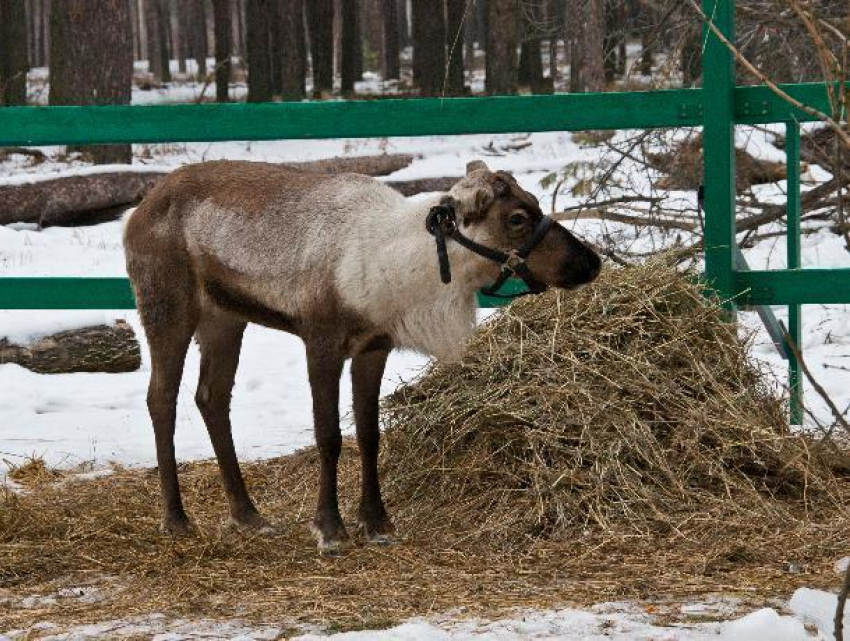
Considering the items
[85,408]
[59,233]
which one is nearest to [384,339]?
[85,408]

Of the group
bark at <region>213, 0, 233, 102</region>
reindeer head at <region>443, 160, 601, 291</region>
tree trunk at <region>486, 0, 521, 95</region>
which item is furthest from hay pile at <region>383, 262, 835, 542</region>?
bark at <region>213, 0, 233, 102</region>

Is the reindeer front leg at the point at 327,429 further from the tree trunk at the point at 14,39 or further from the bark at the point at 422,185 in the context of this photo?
the tree trunk at the point at 14,39

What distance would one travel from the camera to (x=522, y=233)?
4477mm

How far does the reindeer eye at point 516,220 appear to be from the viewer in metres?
4.46

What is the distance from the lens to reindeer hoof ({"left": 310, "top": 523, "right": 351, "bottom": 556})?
4.59m

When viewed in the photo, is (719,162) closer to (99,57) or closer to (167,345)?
(167,345)

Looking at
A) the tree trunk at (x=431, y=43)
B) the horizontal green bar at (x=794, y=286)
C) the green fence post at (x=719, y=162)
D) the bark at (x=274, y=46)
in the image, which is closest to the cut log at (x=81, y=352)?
the green fence post at (x=719, y=162)

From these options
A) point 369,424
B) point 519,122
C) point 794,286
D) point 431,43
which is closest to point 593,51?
point 431,43

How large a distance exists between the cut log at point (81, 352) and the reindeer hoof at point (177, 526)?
3.04 meters

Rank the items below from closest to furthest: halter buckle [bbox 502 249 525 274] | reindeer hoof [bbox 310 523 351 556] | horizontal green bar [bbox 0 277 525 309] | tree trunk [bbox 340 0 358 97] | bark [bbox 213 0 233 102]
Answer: halter buckle [bbox 502 249 525 274], reindeer hoof [bbox 310 523 351 556], horizontal green bar [bbox 0 277 525 309], bark [bbox 213 0 233 102], tree trunk [bbox 340 0 358 97]

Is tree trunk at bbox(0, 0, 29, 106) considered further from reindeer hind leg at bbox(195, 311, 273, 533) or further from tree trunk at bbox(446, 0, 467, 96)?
reindeer hind leg at bbox(195, 311, 273, 533)

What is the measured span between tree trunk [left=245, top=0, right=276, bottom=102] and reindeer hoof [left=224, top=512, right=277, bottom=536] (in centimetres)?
2063

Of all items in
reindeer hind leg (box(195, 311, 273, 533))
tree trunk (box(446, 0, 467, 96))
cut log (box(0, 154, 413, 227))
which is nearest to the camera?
reindeer hind leg (box(195, 311, 273, 533))

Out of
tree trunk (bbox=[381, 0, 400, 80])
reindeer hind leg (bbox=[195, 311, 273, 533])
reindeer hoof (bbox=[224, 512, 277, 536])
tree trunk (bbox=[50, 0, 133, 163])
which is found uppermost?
tree trunk (bbox=[381, 0, 400, 80])
